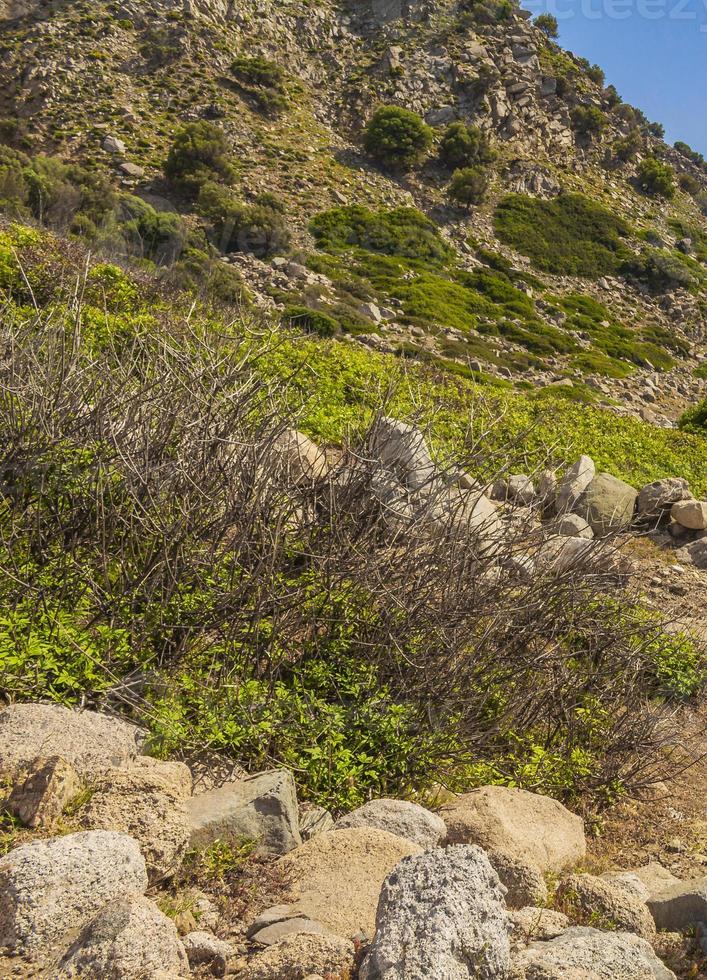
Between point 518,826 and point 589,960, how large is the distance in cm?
132

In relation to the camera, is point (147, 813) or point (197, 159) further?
point (197, 159)

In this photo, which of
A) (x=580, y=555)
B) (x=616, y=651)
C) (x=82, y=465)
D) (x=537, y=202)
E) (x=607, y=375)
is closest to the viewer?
(x=82, y=465)

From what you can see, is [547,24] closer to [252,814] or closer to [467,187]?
[467,187]

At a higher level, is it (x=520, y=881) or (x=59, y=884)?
(x=520, y=881)

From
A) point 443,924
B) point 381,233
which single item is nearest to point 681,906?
point 443,924

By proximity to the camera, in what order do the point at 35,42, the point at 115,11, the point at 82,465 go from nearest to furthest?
1. the point at 82,465
2. the point at 35,42
3. the point at 115,11

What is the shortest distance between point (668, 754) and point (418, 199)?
40527mm

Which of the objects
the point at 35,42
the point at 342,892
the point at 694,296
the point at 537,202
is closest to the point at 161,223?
the point at 35,42

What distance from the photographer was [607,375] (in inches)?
1062

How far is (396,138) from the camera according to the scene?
41.3m

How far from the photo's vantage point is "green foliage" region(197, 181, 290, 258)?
2728cm

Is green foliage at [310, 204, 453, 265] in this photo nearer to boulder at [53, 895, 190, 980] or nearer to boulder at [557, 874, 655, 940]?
boulder at [557, 874, 655, 940]

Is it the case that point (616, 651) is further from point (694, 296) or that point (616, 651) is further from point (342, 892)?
point (694, 296)

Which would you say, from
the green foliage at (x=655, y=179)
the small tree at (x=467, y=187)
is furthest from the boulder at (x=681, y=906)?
the green foliage at (x=655, y=179)
